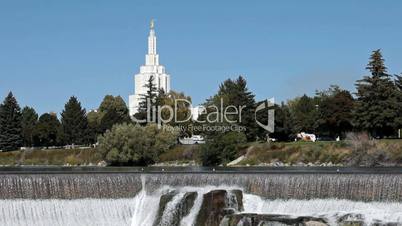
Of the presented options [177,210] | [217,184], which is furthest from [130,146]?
[177,210]

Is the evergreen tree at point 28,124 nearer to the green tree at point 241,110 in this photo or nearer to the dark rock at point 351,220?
the green tree at point 241,110

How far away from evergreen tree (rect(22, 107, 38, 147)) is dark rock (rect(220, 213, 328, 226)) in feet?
253

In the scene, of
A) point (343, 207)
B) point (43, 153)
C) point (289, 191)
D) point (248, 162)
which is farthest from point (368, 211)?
point (43, 153)

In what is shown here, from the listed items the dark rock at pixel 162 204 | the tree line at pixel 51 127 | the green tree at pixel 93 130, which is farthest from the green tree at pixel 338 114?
the dark rock at pixel 162 204

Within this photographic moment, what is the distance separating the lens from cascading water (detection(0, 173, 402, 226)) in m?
37.2

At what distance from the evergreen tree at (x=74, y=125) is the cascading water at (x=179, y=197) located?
61317 millimetres

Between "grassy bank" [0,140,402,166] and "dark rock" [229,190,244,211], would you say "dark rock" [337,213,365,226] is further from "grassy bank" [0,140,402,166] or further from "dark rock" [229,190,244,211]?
"grassy bank" [0,140,402,166]

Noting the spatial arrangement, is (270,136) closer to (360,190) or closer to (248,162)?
(248,162)

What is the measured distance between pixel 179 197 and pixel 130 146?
37.1m

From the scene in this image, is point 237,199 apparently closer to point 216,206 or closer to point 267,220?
point 216,206

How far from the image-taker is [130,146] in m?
75.4

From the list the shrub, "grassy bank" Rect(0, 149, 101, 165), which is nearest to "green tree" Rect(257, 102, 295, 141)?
the shrub

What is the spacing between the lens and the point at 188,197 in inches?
1500

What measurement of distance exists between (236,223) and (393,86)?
48518 mm
